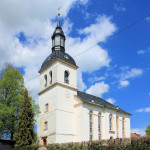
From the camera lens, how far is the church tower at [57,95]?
89.6 ft

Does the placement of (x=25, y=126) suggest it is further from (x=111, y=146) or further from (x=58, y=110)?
(x=111, y=146)

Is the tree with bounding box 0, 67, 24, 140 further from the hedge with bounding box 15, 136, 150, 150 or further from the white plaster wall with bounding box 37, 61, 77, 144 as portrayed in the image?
the hedge with bounding box 15, 136, 150, 150

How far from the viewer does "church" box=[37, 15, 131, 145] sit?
27.6 meters

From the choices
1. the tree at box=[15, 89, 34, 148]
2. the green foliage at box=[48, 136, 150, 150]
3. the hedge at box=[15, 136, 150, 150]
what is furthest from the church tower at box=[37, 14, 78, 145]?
the hedge at box=[15, 136, 150, 150]

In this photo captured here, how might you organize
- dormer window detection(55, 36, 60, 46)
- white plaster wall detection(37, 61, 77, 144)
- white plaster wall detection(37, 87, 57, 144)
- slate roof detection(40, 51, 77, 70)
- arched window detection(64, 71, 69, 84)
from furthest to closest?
dormer window detection(55, 36, 60, 46) → slate roof detection(40, 51, 77, 70) → arched window detection(64, 71, 69, 84) → white plaster wall detection(37, 87, 57, 144) → white plaster wall detection(37, 61, 77, 144)

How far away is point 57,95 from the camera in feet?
93.1

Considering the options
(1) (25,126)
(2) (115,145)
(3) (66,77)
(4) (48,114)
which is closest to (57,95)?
(4) (48,114)

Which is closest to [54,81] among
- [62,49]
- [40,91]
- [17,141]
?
[40,91]

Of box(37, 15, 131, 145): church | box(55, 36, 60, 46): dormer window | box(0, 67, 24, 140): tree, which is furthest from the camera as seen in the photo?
box(55, 36, 60, 46): dormer window

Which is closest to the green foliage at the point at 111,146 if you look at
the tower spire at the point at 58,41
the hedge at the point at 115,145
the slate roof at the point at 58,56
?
the hedge at the point at 115,145

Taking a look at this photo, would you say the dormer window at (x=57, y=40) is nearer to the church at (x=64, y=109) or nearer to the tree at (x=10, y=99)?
the church at (x=64, y=109)

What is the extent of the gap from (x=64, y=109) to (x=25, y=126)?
659 cm

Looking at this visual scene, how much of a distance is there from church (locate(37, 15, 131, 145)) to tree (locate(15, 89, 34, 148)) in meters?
3.69

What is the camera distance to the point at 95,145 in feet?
60.4
